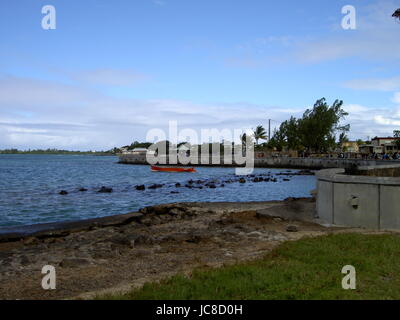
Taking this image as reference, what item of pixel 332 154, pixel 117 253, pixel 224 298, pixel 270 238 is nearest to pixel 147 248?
pixel 117 253

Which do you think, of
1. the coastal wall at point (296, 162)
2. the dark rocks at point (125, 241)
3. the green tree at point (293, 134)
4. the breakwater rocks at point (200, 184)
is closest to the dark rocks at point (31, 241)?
the dark rocks at point (125, 241)

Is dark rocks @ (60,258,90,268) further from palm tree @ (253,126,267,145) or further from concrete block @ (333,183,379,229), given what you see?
palm tree @ (253,126,267,145)

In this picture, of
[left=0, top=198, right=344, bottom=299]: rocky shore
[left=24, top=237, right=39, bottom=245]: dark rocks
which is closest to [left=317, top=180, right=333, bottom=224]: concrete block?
[left=0, top=198, right=344, bottom=299]: rocky shore

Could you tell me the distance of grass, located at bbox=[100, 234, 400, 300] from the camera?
6414 mm

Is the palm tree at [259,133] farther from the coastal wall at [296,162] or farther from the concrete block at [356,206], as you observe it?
the concrete block at [356,206]

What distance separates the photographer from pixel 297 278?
723 cm

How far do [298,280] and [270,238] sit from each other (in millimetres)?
6147

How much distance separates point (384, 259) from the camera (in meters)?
8.49

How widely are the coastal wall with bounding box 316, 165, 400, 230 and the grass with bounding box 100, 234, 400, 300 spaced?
3.62 meters

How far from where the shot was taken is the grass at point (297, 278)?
6414mm

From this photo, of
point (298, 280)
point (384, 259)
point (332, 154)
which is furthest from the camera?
point (332, 154)

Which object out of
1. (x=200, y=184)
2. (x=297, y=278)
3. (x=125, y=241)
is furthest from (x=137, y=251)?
(x=200, y=184)

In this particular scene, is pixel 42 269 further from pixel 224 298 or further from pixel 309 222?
pixel 309 222

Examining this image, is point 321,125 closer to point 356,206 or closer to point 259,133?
point 259,133
